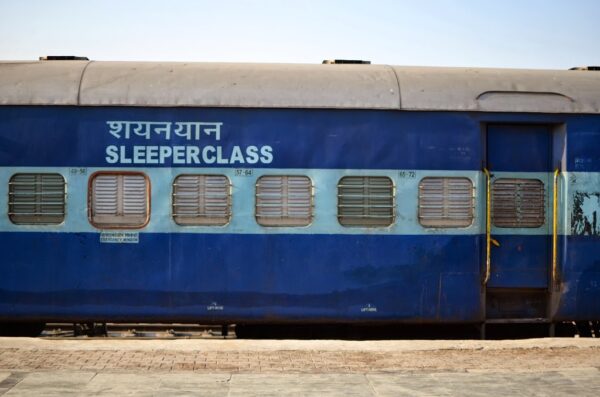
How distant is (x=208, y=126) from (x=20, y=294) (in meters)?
2.69

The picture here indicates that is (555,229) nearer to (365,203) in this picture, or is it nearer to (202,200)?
(365,203)

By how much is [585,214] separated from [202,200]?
420 cm

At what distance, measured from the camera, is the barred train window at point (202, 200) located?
8148 mm

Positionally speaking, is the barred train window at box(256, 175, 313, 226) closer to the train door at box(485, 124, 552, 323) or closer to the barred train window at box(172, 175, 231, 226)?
the barred train window at box(172, 175, 231, 226)

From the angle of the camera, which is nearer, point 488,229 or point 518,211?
point 488,229

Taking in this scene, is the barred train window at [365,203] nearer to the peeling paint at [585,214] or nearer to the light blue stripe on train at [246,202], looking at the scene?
the light blue stripe on train at [246,202]

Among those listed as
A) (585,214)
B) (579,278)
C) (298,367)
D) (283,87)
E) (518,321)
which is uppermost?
(283,87)

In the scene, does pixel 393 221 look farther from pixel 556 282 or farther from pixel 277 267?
pixel 556 282

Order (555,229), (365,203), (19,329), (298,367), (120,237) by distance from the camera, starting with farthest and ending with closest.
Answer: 1. (19,329)
2. (555,229)
3. (365,203)
4. (120,237)
5. (298,367)

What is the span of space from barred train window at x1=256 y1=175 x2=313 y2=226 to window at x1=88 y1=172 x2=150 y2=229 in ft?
3.97

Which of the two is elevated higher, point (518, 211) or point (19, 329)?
point (518, 211)

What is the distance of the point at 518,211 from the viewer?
844 centimetres

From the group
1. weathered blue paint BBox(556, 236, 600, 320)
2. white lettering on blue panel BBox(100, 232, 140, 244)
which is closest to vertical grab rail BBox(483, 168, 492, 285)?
weathered blue paint BBox(556, 236, 600, 320)

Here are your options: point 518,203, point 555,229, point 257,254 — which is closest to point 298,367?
point 257,254
